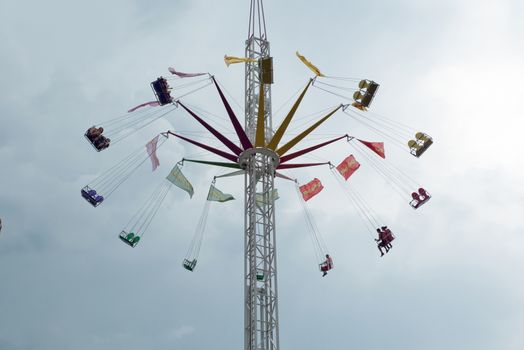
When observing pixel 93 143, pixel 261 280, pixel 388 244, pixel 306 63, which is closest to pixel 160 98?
pixel 93 143

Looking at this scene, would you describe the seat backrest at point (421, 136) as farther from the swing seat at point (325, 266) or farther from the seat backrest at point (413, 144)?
the swing seat at point (325, 266)

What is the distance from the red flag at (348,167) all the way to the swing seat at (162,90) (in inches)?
375

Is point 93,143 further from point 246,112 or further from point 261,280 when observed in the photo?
point 261,280

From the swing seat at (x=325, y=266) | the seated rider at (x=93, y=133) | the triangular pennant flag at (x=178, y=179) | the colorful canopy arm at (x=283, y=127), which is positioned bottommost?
the swing seat at (x=325, y=266)

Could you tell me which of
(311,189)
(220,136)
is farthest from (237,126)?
(311,189)

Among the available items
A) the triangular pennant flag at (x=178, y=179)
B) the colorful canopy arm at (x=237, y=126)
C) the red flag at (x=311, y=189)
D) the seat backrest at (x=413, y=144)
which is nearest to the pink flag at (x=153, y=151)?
the triangular pennant flag at (x=178, y=179)

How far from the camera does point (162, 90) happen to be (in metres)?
34.1

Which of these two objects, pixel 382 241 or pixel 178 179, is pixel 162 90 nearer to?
pixel 178 179

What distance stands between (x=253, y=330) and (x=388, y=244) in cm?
894

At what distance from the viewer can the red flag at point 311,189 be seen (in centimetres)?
3744

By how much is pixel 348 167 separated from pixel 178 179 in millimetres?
8812

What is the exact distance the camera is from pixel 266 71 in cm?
3372

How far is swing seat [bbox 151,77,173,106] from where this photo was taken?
112 ft

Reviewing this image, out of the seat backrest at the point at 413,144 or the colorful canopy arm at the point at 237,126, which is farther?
the seat backrest at the point at 413,144
